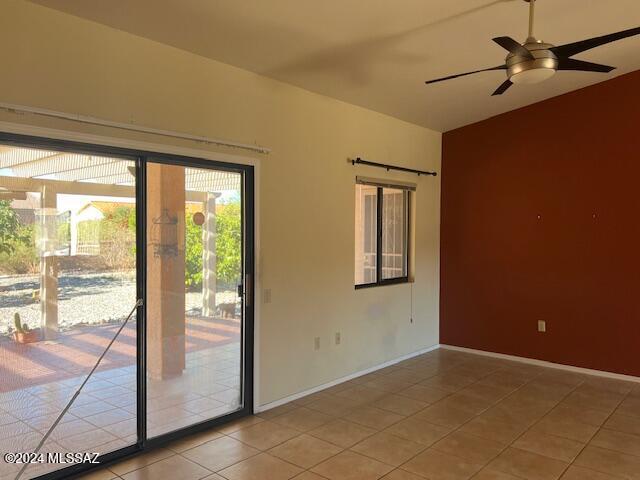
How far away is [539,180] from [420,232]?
143cm

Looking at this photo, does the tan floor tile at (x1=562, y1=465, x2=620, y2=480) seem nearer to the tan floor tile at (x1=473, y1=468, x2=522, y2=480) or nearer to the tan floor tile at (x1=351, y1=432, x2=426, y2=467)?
the tan floor tile at (x1=473, y1=468, x2=522, y2=480)

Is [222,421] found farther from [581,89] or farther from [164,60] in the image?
[581,89]

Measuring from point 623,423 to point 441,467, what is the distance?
1.74m

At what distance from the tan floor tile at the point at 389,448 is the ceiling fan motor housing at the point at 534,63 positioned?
2.43 meters

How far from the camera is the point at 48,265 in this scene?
2.76 metres

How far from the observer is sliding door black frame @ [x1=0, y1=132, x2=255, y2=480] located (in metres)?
2.78

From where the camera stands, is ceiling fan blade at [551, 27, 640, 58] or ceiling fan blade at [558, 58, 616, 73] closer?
ceiling fan blade at [551, 27, 640, 58]

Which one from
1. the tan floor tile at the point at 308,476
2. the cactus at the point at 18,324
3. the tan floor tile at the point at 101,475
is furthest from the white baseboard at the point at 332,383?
the cactus at the point at 18,324

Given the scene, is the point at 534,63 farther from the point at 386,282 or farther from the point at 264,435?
the point at 386,282

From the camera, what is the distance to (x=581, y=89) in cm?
495

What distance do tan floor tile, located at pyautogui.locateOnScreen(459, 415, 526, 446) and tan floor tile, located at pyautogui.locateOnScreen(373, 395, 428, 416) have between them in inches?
18.4

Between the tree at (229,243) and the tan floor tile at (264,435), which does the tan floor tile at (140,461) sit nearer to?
the tan floor tile at (264,435)

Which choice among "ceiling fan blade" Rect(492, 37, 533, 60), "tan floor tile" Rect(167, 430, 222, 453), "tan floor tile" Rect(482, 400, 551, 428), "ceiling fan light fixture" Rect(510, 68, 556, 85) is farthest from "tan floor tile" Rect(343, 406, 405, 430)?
"ceiling fan blade" Rect(492, 37, 533, 60)

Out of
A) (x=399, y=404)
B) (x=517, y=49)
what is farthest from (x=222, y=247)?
(x=517, y=49)
